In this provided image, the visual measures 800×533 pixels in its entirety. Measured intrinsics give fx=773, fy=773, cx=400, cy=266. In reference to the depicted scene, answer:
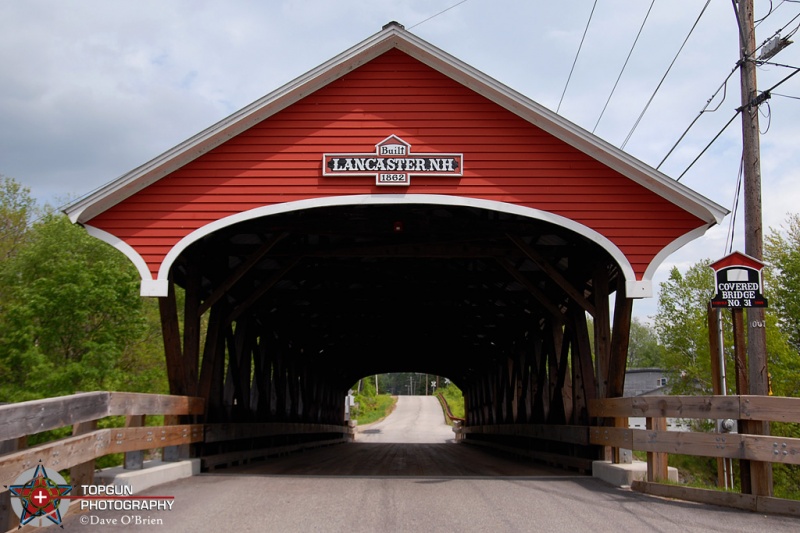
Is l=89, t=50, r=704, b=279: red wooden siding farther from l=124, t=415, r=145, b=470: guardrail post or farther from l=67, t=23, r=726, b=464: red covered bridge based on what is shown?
l=124, t=415, r=145, b=470: guardrail post

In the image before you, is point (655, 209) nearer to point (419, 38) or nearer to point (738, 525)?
point (419, 38)

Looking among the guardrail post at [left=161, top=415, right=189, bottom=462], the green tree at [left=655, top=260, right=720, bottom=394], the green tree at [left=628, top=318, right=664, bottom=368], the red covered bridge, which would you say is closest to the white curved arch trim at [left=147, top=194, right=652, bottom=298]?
the red covered bridge

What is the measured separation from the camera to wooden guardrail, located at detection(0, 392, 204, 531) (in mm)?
4945

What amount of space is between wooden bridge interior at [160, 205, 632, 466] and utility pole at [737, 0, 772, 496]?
5.17ft

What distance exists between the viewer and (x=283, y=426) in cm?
1914

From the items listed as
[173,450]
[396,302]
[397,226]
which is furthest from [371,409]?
[173,450]

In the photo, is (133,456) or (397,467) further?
(397,467)

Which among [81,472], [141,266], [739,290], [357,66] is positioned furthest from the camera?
[357,66]

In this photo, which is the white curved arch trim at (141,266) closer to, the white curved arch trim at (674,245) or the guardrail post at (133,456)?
the guardrail post at (133,456)

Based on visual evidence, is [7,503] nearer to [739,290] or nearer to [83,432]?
[83,432]

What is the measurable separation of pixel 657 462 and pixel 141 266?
6616mm

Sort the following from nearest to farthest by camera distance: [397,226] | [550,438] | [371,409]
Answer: [397,226], [550,438], [371,409]

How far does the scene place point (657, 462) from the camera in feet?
26.5

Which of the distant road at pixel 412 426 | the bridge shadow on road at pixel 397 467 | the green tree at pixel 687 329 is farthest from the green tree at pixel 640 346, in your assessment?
the bridge shadow on road at pixel 397 467
